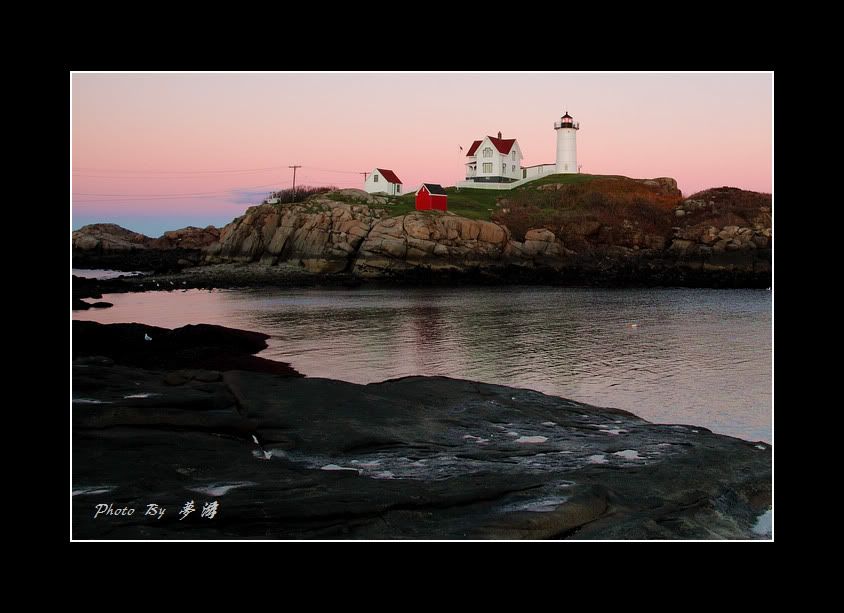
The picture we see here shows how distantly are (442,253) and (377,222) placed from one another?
6210 mm

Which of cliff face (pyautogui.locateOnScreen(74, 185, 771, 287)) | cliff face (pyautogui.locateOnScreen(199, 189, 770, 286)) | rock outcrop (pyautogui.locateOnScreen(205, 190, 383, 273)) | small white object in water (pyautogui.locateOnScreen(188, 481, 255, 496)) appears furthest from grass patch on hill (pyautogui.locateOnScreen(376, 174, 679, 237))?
small white object in water (pyautogui.locateOnScreen(188, 481, 255, 496))

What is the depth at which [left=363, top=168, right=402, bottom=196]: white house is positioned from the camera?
65188 millimetres

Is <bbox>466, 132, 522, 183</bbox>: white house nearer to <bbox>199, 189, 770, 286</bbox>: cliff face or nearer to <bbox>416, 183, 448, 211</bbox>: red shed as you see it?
<bbox>416, 183, 448, 211</bbox>: red shed

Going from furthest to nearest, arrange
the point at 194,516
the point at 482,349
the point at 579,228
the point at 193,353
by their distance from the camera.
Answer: the point at 579,228 → the point at 482,349 → the point at 193,353 → the point at 194,516

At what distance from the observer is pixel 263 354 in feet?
76.6

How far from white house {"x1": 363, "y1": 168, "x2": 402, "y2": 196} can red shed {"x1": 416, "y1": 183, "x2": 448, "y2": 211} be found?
2.47 metres

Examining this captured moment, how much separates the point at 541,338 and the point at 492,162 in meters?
47.2

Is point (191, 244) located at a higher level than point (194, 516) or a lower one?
higher

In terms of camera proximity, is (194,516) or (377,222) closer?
(194,516)

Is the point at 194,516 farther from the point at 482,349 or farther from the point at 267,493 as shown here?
the point at 482,349

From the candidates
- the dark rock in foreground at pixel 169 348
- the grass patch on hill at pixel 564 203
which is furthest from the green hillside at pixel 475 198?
the dark rock in foreground at pixel 169 348

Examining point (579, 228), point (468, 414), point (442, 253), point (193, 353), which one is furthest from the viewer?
point (579, 228)

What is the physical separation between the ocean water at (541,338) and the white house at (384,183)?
19093 millimetres

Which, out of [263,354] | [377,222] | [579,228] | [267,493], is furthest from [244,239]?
[267,493]
